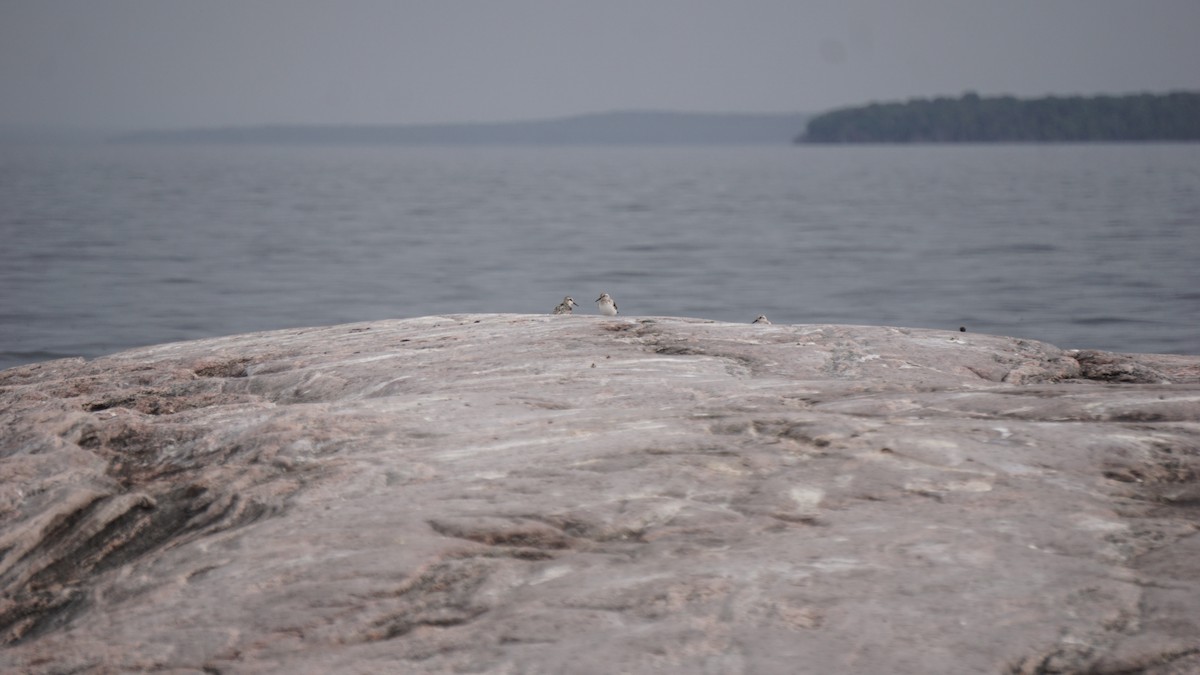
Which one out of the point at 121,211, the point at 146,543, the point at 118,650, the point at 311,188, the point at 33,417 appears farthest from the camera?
the point at 311,188

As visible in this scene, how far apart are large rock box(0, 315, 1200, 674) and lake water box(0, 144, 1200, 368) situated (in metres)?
16.7

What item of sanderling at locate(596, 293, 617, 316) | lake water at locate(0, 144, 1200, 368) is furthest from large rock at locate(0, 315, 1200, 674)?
lake water at locate(0, 144, 1200, 368)

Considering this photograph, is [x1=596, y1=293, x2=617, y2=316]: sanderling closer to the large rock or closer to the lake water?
the large rock

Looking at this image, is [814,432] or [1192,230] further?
[1192,230]

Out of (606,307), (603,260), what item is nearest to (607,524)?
(606,307)

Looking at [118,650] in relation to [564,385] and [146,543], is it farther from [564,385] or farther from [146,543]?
[564,385]

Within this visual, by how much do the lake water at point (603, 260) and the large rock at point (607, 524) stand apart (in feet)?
54.9

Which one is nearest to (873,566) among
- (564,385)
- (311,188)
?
(564,385)

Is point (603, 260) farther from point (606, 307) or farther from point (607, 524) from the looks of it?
point (607, 524)

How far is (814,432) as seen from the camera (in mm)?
5855

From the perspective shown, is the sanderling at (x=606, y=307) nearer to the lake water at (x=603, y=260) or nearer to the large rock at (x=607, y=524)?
the large rock at (x=607, y=524)

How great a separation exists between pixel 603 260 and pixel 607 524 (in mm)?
34351

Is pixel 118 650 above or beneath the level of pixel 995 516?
beneath

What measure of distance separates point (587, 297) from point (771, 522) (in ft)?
82.6
